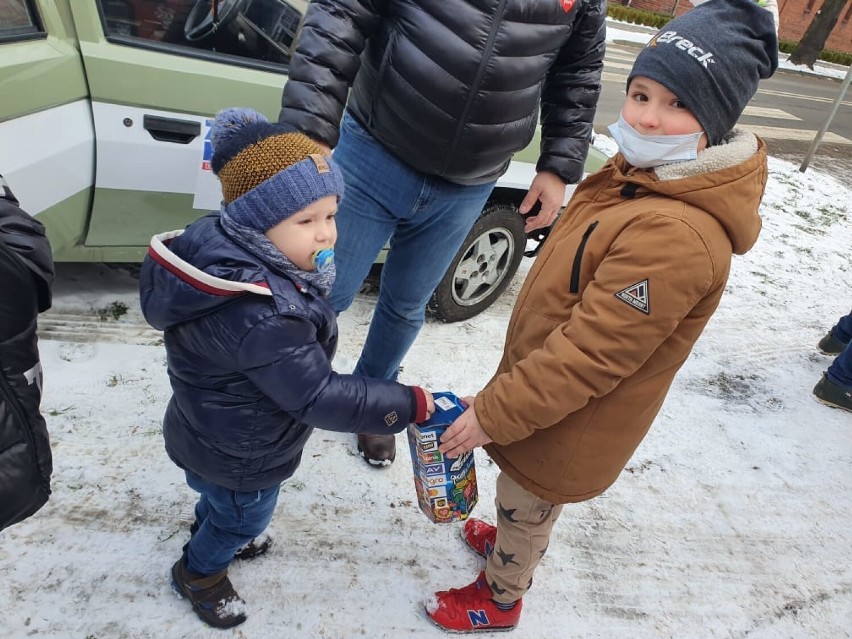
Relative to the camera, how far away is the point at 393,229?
83.4 inches

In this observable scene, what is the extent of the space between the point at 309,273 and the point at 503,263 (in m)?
2.30

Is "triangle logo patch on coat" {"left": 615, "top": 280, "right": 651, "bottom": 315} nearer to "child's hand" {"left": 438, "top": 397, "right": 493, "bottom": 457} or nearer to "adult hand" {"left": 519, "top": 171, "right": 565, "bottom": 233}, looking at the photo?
"child's hand" {"left": 438, "top": 397, "right": 493, "bottom": 457}

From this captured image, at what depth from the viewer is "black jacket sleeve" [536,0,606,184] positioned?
83.4 inches

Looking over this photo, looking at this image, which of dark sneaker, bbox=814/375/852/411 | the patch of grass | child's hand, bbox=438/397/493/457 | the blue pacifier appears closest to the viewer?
the blue pacifier

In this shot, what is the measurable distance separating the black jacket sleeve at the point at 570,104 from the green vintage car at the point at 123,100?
1262 millimetres

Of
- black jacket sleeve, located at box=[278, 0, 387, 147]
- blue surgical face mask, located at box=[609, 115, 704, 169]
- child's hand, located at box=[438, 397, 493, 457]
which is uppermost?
blue surgical face mask, located at box=[609, 115, 704, 169]

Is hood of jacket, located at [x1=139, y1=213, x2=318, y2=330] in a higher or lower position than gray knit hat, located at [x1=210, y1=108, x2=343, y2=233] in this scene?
lower

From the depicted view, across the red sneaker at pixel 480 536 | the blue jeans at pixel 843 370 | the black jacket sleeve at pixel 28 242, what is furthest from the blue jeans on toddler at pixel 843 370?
the black jacket sleeve at pixel 28 242

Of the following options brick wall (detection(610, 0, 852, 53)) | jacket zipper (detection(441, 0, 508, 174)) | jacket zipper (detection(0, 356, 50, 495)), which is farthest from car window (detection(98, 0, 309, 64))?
brick wall (detection(610, 0, 852, 53))

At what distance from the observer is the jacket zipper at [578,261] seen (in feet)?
4.83

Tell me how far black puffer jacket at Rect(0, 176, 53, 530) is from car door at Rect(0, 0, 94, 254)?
1097 millimetres

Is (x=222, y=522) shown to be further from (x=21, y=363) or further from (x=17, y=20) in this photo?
(x=17, y=20)

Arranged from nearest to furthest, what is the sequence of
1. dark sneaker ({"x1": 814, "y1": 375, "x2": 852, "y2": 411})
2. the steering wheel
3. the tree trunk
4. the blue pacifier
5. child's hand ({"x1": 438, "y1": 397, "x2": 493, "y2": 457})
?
the blue pacifier < child's hand ({"x1": 438, "y1": 397, "x2": 493, "y2": 457}) < the steering wheel < dark sneaker ({"x1": 814, "y1": 375, "x2": 852, "y2": 411}) < the tree trunk

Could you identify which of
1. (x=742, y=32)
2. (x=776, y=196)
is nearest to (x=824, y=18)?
(x=776, y=196)
